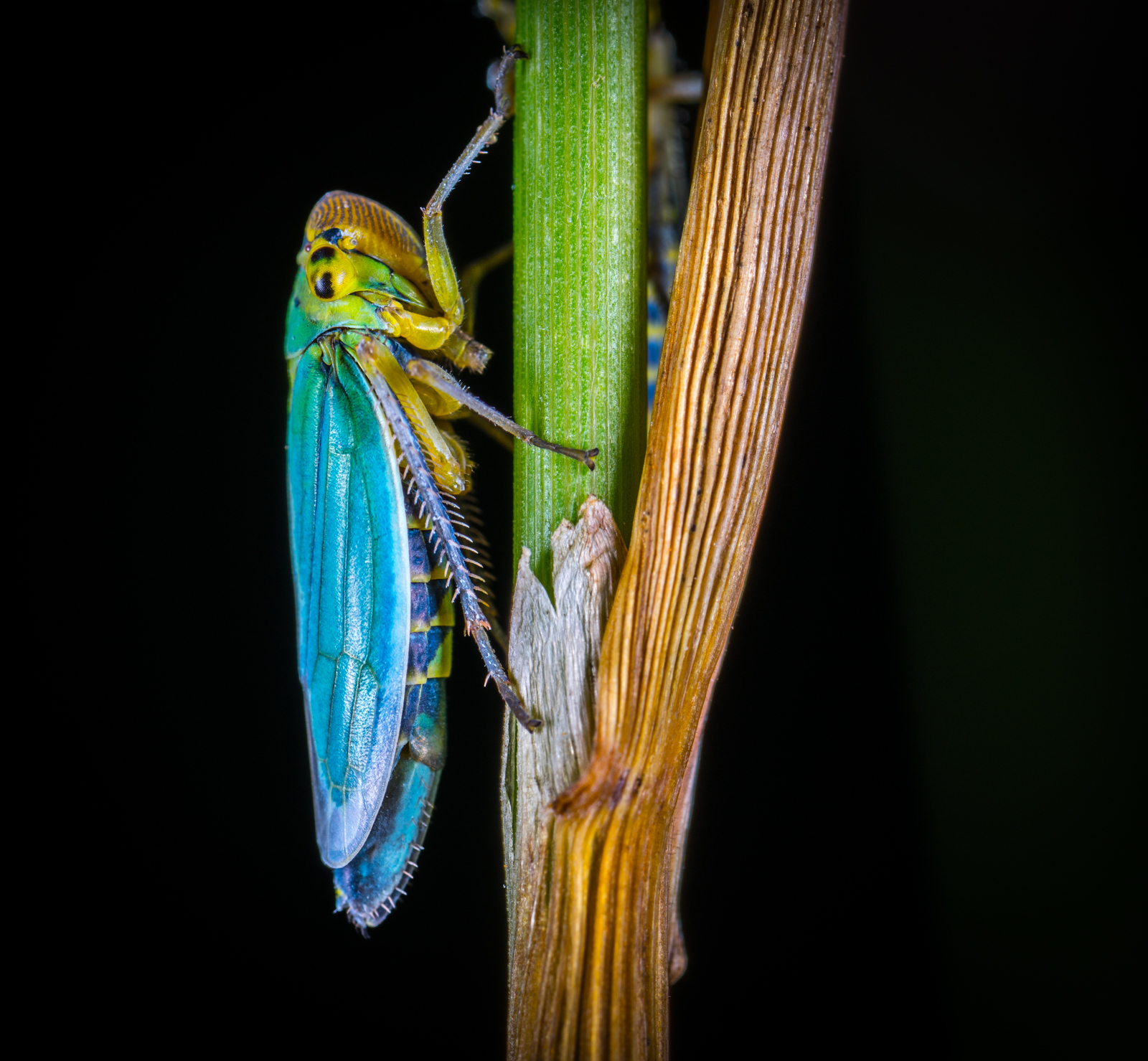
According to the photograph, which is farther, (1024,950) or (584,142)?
(1024,950)

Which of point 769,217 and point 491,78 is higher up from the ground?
point 491,78

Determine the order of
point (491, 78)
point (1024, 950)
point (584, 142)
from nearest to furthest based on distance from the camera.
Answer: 1. point (584, 142)
2. point (491, 78)
3. point (1024, 950)

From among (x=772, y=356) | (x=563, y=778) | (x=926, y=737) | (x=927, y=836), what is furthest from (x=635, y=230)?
(x=927, y=836)

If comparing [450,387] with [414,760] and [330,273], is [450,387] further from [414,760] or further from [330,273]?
[414,760]

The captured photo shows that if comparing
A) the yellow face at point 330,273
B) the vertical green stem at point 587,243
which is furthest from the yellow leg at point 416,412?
the vertical green stem at point 587,243

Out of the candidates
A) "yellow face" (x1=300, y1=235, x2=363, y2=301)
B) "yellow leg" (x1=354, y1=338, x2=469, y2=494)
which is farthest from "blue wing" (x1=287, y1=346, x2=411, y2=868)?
"yellow face" (x1=300, y1=235, x2=363, y2=301)

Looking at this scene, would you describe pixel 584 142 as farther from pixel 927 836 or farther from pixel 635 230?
pixel 927 836
